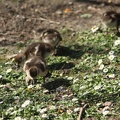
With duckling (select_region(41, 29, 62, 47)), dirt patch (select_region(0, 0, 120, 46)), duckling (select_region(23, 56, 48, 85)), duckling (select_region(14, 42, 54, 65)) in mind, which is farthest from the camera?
dirt patch (select_region(0, 0, 120, 46))

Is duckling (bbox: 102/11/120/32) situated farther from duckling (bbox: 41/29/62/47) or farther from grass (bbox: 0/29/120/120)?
duckling (bbox: 41/29/62/47)

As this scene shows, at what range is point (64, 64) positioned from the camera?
26.1 ft

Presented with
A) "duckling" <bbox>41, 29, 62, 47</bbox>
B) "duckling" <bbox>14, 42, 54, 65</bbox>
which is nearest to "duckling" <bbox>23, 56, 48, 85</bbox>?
"duckling" <bbox>14, 42, 54, 65</bbox>

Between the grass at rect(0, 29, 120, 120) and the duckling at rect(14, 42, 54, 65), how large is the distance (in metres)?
0.24

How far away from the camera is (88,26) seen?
390 inches

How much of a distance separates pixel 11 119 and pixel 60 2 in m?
5.61

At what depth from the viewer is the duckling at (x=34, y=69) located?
6.98 m

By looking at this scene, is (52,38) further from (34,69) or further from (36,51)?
(34,69)

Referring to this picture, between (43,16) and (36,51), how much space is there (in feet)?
9.45

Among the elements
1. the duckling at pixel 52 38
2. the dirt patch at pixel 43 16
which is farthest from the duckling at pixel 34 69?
the dirt patch at pixel 43 16

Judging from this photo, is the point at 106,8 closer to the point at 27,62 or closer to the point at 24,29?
the point at 24,29

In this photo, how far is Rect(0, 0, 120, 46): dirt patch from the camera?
981cm

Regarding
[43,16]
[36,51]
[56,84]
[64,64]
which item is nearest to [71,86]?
[56,84]

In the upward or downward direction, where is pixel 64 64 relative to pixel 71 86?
upward
